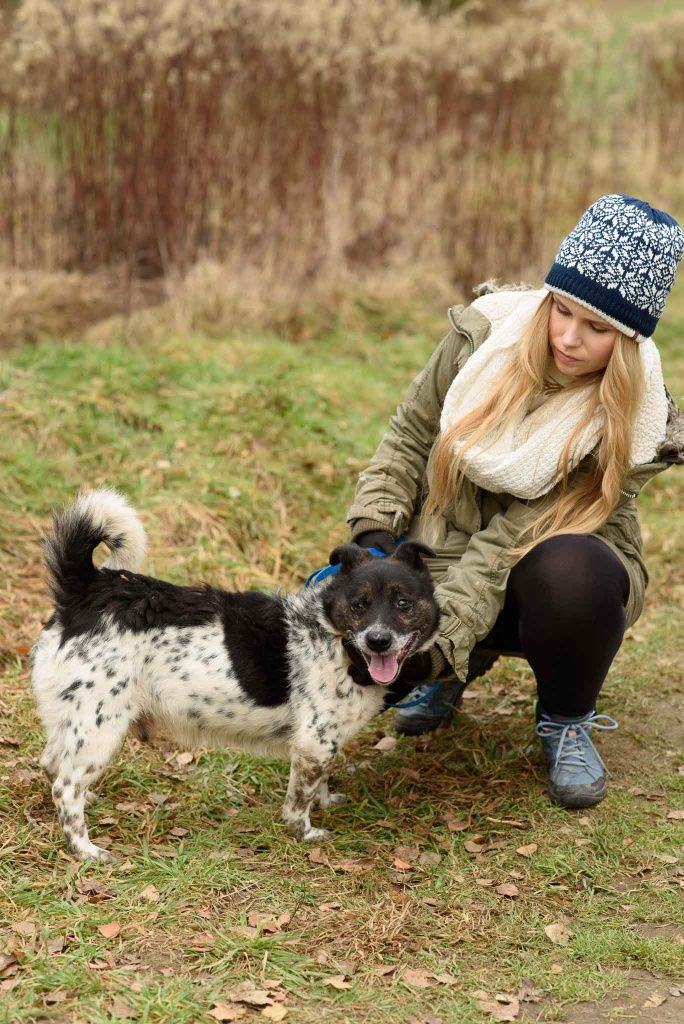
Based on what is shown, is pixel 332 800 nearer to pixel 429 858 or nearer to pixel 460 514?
pixel 429 858

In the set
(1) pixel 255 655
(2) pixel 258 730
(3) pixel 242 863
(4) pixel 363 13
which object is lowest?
(3) pixel 242 863

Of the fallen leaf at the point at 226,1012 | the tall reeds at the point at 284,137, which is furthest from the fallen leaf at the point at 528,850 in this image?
the tall reeds at the point at 284,137

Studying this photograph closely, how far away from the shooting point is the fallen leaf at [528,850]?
334cm

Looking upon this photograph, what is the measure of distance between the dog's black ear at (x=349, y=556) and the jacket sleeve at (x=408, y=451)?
33 centimetres

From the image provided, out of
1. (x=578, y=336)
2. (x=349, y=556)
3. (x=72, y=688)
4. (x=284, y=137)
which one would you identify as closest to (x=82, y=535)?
(x=72, y=688)

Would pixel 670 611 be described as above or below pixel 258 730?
below

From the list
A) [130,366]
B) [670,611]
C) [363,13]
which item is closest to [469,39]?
[363,13]

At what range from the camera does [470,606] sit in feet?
11.1

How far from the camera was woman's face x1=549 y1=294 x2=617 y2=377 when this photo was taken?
10.8 ft

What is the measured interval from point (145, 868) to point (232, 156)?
5.82 metres

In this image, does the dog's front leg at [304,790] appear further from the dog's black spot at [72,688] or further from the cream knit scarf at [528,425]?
the cream knit scarf at [528,425]

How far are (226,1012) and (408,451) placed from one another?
1934 millimetres

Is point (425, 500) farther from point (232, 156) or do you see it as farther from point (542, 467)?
point (232, 156)

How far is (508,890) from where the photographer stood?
3.16 m
